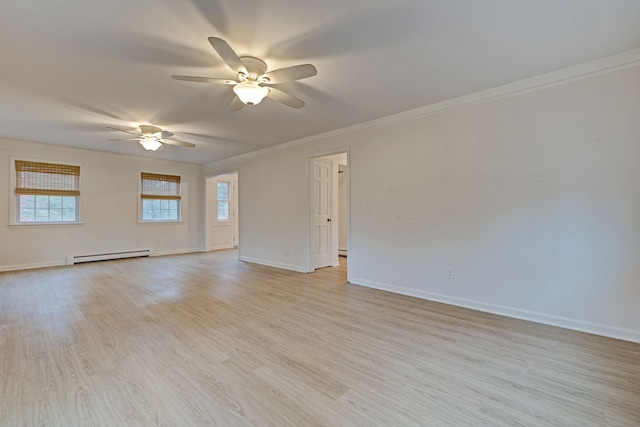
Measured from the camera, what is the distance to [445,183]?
3.44 m

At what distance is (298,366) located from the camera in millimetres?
2037

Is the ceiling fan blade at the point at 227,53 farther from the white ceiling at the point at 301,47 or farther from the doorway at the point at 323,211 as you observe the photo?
the doorway at the point at 323,211

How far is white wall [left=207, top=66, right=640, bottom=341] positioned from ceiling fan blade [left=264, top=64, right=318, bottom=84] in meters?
1.96

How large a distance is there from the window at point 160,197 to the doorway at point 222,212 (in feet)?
2.73

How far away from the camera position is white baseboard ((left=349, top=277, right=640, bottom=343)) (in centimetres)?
246

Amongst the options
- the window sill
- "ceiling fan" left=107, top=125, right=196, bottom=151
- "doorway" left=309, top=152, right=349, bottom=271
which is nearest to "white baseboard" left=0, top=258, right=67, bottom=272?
the window sill

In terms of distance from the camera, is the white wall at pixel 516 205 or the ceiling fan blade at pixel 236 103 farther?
the ceiling fan blade at pixel 236 103

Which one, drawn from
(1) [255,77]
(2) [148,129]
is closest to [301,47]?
(1) [255,77]

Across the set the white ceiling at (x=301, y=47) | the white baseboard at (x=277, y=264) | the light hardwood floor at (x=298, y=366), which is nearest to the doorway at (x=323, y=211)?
the white baseboard at (x=277, y=264)

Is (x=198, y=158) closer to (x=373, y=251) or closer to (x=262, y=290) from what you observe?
(x=262, y=290)

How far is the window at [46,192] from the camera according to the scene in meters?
5.38

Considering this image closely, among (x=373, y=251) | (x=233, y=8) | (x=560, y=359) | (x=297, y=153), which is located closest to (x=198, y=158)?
(x=297, y=153)

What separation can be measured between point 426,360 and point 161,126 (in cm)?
458

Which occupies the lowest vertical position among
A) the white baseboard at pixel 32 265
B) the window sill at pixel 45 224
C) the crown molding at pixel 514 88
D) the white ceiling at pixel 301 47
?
the white baseboard at pixel 32 265
